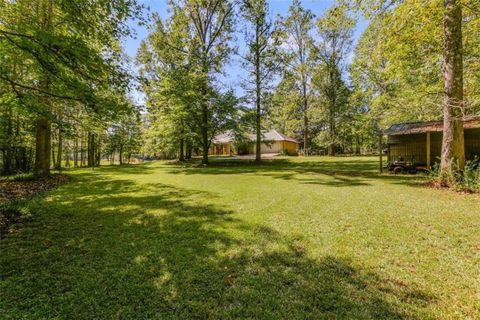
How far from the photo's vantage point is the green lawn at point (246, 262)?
2480mm

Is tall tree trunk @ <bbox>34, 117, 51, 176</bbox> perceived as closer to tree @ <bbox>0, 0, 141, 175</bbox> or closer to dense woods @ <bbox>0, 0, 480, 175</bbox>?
dense woods @ <bbox>0, 0, 480, 175</bbox>

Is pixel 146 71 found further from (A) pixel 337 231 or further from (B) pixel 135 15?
(A) pixel 337 231

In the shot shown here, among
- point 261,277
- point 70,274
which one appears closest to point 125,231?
point 70,274

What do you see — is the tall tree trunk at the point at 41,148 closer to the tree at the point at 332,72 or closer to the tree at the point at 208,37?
the tree at the point at 208,37

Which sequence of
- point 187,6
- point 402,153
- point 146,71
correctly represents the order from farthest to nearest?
point 146,71
point 187,6
point 402,153

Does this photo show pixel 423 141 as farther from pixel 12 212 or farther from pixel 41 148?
pixel 41 148

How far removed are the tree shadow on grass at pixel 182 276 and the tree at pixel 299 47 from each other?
69.1 ft

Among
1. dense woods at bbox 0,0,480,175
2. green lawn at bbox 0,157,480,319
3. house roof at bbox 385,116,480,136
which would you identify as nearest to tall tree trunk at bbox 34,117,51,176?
Result: dense woods at bbox 0,0,480,175

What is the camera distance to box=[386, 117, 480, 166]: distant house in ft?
41.5

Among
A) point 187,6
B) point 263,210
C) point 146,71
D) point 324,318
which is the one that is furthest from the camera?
point 146,71

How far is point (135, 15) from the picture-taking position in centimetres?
820

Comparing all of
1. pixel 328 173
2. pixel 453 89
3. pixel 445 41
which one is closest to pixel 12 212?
pixel 328 173

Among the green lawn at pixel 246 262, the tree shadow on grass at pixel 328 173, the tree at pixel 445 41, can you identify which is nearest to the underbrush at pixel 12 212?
the green lawn at pixel 246 262

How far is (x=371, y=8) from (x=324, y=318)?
34.4ft
